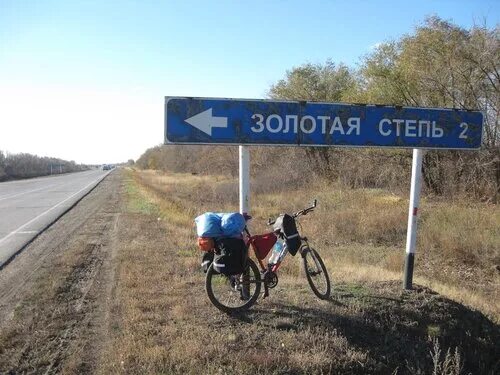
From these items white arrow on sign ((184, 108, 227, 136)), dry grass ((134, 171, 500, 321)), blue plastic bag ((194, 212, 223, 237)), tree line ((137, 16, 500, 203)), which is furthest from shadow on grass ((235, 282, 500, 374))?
tree line ((137, 16, 500, 203))

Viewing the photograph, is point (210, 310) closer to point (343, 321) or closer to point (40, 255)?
point (343, 321)

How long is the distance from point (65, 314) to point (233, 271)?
7.14ft

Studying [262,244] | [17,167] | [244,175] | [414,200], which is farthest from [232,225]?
[17,167]

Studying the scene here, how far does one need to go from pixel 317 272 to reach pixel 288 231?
74 centimetres

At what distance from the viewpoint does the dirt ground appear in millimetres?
4250

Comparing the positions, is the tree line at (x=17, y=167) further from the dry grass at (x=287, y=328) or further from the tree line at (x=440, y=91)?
the dry grass at (x=287, y=328)

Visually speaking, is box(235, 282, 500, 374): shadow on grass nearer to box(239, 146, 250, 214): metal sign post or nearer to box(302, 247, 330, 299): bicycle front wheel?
box(302, 247, 330, 299): bicycle front wheel

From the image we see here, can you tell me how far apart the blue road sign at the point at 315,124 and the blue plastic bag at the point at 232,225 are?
2.71 feet

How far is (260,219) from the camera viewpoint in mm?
18797

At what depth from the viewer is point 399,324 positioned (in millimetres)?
5516

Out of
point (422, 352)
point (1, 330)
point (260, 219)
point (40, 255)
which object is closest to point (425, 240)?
point (260, 219)

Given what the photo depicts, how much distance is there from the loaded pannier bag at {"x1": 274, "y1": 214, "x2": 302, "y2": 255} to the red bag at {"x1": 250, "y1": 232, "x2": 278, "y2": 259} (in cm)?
18

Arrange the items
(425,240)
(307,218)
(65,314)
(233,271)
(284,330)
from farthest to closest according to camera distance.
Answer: (307,218) < (425,240) < (65,314) < (233,271) < (284,330)

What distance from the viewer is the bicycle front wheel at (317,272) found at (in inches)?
235
